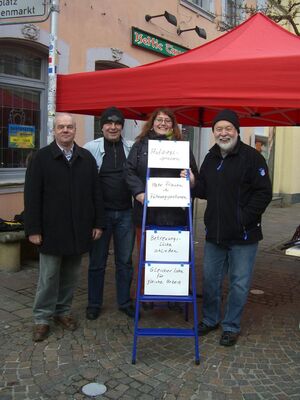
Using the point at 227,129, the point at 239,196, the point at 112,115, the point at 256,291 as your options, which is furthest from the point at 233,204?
the point at 256,291

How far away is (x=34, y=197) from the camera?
139 inches

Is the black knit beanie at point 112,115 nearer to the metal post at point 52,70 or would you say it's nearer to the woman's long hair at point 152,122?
the woman's long hair at point 152,122

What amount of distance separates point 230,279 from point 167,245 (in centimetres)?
66

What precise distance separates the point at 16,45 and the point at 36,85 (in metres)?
0.67

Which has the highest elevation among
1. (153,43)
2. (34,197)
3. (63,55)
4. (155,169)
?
(153,43)

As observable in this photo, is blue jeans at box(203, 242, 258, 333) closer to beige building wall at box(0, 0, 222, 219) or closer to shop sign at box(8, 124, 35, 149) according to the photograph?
beige building wall at box(0, 0, 222, 219)

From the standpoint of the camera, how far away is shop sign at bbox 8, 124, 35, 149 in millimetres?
6945

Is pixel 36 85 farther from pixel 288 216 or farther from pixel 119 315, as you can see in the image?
pixel 288 216

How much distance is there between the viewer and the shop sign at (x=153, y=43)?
341 inches

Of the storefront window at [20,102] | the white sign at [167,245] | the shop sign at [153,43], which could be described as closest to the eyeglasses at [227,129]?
the white sign at [167,245]

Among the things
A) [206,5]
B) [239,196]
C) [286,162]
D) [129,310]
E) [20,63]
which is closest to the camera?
[239,196]

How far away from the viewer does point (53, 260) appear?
3672 millimetres

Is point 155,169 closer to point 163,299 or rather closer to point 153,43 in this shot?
point 163,299

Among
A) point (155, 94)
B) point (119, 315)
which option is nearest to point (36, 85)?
→ point (155, 94)
